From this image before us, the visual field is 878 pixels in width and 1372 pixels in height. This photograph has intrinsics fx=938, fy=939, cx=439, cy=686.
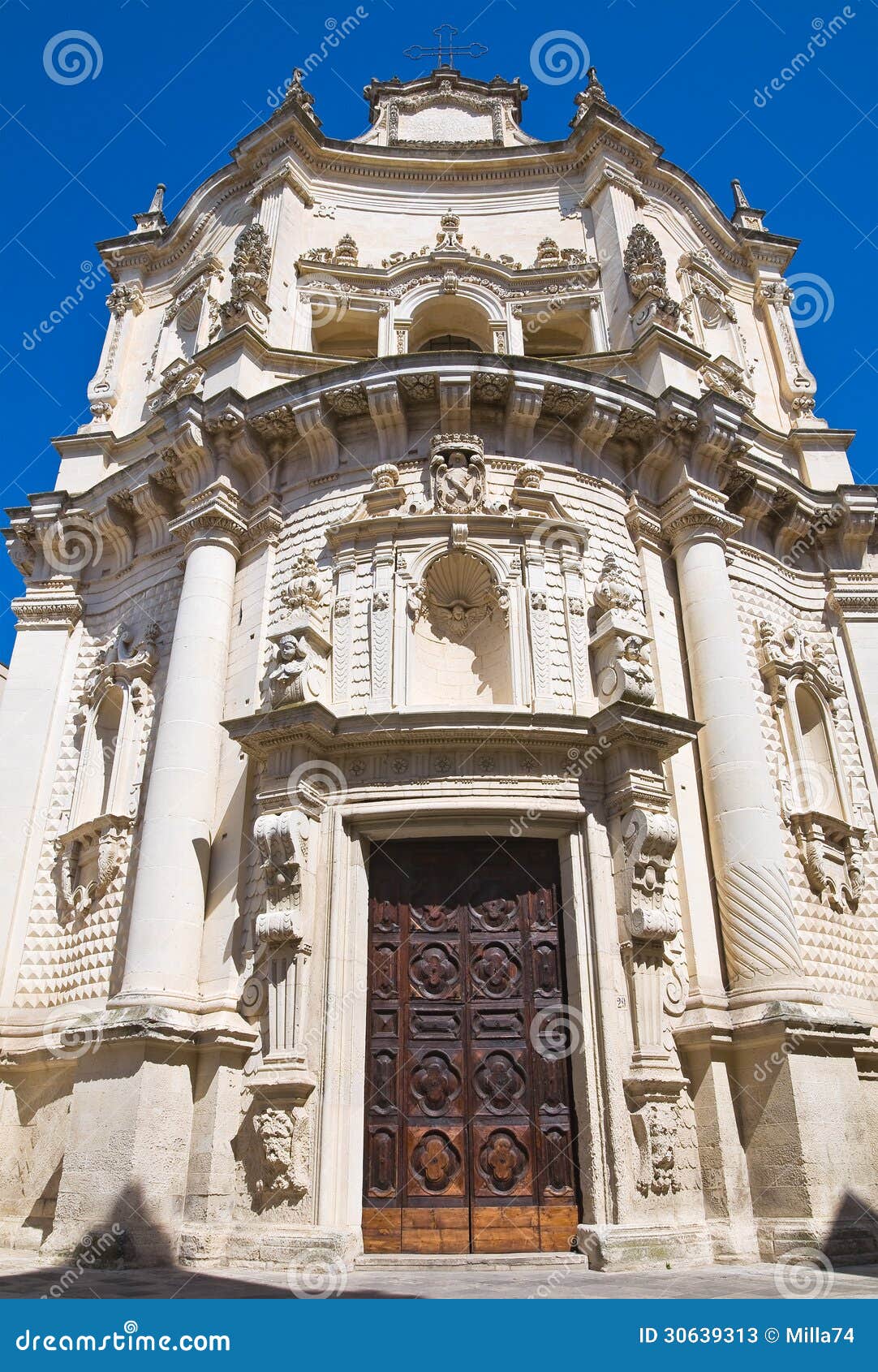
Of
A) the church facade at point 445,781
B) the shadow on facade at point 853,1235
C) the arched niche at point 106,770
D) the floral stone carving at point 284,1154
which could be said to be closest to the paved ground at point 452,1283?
the shadow on facade at point 853,1235

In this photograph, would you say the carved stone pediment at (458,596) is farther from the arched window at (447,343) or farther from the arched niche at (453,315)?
the arched window at (447,343)

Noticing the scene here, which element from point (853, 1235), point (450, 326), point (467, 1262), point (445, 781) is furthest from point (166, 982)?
point (450, 326)

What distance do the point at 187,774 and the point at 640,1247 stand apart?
291 inches

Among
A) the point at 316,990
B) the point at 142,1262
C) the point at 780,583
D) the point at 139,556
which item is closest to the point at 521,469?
the point at 780,583

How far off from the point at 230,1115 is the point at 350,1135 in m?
1.37

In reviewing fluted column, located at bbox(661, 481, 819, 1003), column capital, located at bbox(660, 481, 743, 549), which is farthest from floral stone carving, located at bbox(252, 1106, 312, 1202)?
column capital, located at bbox(660, 481, 743, 549)

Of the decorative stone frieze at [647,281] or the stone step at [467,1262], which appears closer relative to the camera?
the stone step at [467,1262]

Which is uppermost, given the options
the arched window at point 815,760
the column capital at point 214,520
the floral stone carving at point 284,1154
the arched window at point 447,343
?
the arched window at point 447,343

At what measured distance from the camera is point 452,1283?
8.15 metres

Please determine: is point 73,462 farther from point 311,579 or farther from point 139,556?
point 311,579

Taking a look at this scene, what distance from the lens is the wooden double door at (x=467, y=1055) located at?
991cm

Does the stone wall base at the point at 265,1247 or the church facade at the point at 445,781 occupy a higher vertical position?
the church facade at the point at 445,781

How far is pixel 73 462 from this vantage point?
703 inches

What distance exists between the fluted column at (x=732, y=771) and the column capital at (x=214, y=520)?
650 centimetres
